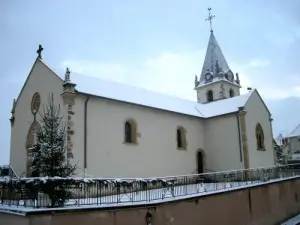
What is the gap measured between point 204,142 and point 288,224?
34.8 ft

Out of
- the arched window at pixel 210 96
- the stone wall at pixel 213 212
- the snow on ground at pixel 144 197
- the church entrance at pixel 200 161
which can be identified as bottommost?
the stone wall at pixel 213 212

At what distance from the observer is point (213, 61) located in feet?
151

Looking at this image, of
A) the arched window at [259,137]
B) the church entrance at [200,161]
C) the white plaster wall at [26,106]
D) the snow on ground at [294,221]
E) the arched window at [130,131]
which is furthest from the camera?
the arched window at [259,137]

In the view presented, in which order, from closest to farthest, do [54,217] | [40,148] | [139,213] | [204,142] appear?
[54,217], [139,213], [40,148], [204,142]

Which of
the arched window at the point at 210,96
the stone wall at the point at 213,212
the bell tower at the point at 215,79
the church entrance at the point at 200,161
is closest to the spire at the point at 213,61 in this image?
the bell tower at the point at 215,79

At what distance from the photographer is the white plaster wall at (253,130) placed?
2878 cm

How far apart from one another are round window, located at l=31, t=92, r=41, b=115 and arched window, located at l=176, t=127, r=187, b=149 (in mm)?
11355

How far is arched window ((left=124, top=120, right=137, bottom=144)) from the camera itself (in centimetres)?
2359

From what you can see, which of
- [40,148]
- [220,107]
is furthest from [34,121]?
[220,107]

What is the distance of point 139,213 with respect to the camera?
12.7m

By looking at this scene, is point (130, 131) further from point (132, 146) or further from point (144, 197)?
point (144, 197)

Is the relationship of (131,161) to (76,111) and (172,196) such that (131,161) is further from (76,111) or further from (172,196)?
(172,196)

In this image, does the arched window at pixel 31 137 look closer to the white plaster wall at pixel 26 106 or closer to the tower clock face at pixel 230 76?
the white plaster wall at pixel 26 106

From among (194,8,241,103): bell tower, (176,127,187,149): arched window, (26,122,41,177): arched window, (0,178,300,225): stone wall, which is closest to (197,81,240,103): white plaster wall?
(194,8,241,103): bell tower
